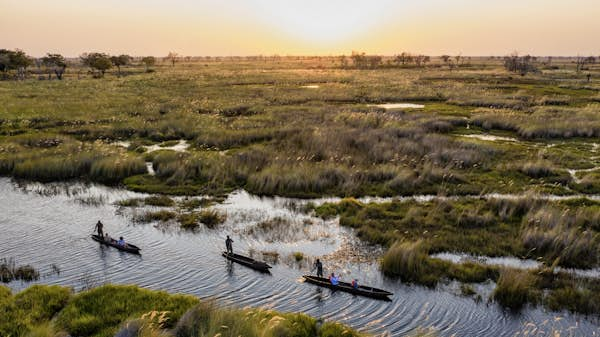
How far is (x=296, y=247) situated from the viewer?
21344 mm

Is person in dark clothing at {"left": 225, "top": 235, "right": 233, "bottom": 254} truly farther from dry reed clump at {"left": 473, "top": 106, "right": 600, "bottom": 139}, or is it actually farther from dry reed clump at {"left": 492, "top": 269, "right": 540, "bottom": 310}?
dry reed clump at {"left": 473, "top": 106, "right": 600, "bottom": 139}

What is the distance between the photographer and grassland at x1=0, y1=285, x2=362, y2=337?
12008 millimetres

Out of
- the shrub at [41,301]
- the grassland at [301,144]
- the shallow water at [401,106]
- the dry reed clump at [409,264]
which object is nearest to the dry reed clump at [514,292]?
the dry reed clump at [409,264]

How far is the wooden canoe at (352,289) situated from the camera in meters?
16.4

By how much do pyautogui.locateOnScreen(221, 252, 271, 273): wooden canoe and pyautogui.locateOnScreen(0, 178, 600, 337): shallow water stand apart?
284 mm

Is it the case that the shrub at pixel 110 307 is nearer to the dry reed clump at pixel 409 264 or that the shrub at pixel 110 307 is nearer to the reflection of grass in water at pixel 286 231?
the reflection of grass in water at pixel 286 231

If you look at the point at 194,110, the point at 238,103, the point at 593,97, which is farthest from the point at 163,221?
the point at 593,97

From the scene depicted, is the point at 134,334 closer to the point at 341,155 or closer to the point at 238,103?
the point at 341,155

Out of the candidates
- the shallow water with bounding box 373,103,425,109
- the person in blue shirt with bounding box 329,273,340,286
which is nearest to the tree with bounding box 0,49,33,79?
the shallow water with bounding box 373,103,425,109

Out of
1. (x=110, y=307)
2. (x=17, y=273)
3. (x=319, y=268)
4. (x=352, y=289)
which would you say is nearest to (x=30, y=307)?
(x=110, y=307)

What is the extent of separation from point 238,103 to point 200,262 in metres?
50.5

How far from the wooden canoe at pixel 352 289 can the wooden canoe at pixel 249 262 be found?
6.80 feet

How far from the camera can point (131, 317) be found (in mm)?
13070

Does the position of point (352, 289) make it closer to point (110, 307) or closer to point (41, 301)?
point (110, 307)
